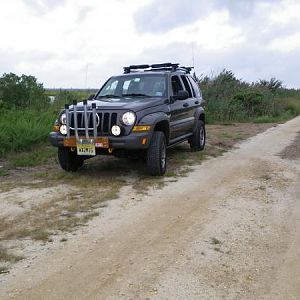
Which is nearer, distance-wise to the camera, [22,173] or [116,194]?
[116,194]

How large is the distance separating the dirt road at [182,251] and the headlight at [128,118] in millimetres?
1145

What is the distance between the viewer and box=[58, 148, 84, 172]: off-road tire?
8.21m

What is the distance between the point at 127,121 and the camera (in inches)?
298

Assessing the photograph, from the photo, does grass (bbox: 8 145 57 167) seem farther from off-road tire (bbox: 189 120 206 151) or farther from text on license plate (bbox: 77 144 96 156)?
off-road tire (bbox: 189 120 206 151)

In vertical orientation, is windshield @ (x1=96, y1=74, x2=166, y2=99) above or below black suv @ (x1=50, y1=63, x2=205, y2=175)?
above

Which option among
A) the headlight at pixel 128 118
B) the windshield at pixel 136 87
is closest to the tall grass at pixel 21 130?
the windshield at pixel 136 87

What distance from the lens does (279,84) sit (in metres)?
32.9

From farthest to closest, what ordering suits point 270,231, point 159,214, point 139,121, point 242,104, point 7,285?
1. point 242,104
2. point 139,121
3. point 159,214
4. point 270,231
5. point 7,285

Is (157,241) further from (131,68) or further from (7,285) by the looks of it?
(131,68)

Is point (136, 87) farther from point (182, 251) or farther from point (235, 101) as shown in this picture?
point (235, 101)

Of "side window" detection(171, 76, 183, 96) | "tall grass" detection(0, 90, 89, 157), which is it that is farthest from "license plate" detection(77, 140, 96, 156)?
"tall grass" detection(0, 90, 89, 157)

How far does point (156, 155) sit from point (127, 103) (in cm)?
97

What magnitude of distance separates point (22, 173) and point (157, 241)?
4.28 metres

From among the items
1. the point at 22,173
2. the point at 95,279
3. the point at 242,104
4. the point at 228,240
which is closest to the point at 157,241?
the point at 228,240
